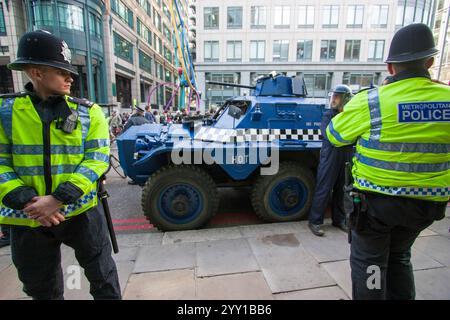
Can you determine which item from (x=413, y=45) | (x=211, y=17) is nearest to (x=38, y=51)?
(x=413, y=45)

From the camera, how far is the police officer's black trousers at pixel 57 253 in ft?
4.98

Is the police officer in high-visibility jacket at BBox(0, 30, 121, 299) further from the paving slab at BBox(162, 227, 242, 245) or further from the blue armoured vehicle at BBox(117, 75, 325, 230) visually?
the blue armoured vehicle at BBox(117, 75, 325, 230)

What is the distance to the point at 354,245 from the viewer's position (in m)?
1.69

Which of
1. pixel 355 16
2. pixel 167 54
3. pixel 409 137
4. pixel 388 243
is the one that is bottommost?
pixel 388 243

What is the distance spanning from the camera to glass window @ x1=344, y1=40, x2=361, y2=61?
24.9 m

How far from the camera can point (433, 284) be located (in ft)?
7.55

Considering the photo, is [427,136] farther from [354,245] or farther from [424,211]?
[354,245]

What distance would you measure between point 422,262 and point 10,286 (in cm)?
400

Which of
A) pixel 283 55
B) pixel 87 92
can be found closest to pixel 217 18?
pixel 283 55

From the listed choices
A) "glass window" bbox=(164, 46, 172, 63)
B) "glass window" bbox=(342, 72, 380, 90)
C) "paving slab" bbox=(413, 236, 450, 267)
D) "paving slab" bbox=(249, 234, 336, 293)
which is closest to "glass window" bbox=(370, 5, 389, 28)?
"glass window" bbox=(342, 72, 380, 90)

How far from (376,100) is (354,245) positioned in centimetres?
93

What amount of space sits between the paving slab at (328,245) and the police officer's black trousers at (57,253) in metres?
2.06

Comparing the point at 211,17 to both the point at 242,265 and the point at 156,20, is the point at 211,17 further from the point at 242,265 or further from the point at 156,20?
the point at 242,265

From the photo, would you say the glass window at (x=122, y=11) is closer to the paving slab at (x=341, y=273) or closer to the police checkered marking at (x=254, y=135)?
the police checkered marking at (x=254, y=135)
